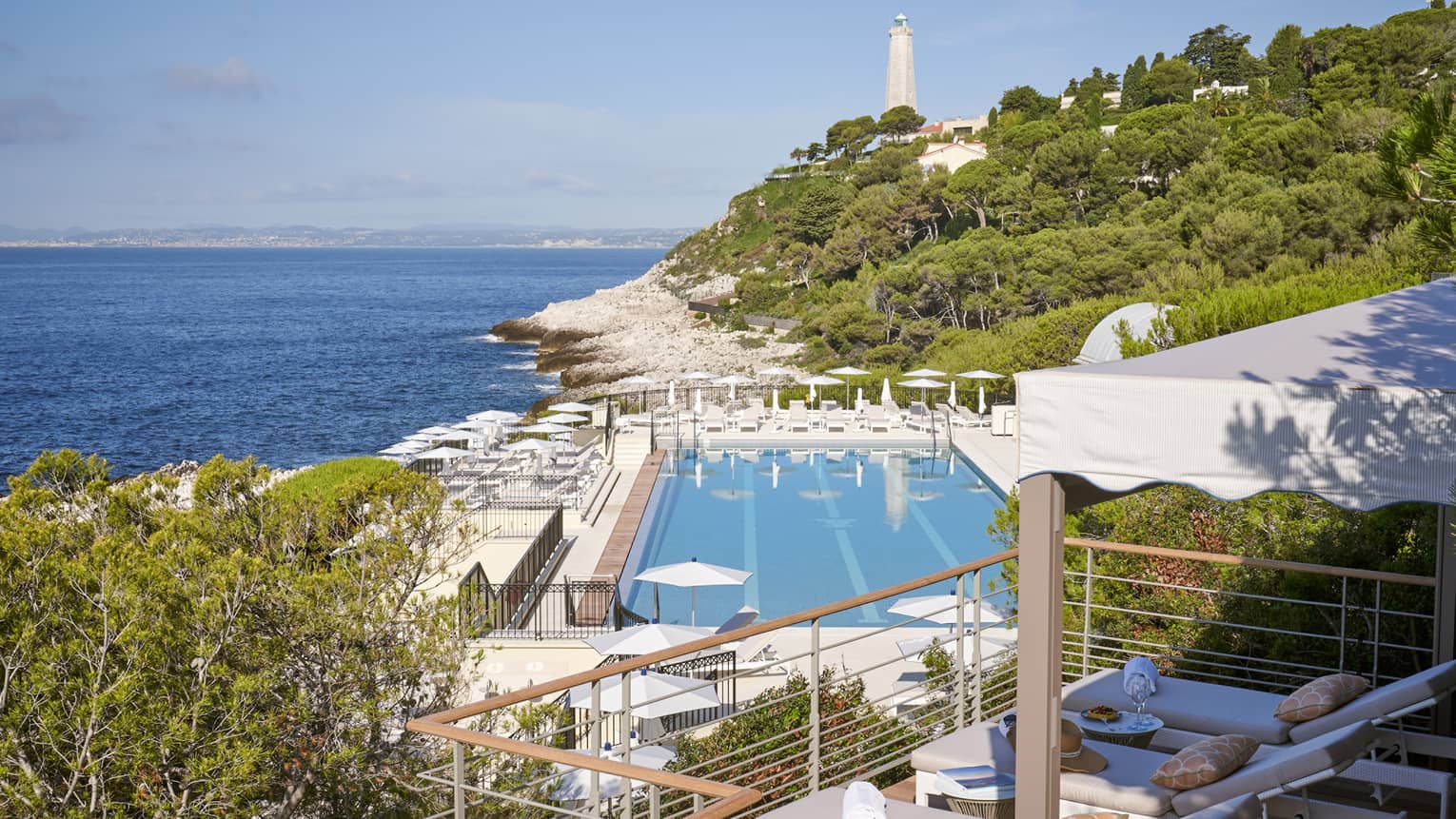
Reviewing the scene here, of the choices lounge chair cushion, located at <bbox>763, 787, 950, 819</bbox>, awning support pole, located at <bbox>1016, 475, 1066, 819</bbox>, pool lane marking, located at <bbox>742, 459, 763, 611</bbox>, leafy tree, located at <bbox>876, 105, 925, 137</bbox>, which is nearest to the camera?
awning support pole, located at <bbox>1016, 475, 1066, 819</bbox>

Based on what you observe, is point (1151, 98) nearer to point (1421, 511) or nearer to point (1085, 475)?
point (1421, 511)

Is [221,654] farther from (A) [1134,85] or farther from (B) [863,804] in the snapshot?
(A) [1134,85]

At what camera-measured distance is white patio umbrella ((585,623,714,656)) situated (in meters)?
9.89

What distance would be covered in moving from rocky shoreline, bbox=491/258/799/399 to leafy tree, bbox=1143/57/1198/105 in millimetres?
27688

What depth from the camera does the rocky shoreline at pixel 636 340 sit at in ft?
158

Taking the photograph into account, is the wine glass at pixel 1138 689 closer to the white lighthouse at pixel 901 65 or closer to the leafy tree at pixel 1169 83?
the leafy tree at pixel 1169 83

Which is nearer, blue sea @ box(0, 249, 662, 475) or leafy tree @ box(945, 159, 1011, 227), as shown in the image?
blue sea @ box(0, 249, 662, 475)

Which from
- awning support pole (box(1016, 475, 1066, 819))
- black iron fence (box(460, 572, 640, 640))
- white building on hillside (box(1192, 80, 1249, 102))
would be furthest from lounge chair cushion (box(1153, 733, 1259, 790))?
white building on hillside (box(1192, 80, 1249, 102))

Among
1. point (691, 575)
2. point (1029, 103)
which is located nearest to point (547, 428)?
point (691, 575)

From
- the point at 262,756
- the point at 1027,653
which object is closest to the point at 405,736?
the point at 262,756

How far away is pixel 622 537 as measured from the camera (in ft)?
56.2

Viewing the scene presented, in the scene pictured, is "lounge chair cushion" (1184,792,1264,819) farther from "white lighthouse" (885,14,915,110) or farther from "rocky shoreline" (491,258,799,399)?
"white lighthouse" (885,14,915,110)

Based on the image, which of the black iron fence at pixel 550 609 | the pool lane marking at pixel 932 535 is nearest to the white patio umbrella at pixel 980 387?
the pool lane marking at pixel 932 535

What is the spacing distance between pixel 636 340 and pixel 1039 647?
56.1m
